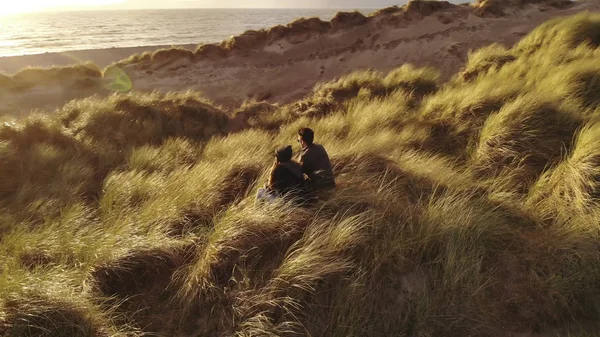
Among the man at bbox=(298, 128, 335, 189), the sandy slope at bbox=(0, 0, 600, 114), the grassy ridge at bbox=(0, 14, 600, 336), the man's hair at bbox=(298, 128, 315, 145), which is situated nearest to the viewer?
the grassy ridge at bbox=(0, 14, 600, 336)

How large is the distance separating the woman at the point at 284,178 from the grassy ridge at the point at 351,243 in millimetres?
347

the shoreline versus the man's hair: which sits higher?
the man's hair

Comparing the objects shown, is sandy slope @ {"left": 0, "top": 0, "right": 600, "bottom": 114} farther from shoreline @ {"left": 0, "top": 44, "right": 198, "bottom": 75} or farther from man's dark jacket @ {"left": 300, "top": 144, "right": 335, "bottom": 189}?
man's dark jacket @ {"left": 300, "top": 144, "right": 335, "bottom": 189}

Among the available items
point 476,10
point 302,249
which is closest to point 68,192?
point 302,249

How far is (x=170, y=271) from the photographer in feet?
10.6

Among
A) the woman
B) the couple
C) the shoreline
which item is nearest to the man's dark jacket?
the couple

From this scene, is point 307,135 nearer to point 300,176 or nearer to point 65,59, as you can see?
point 300,176

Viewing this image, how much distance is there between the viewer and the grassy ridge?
8.74 ft

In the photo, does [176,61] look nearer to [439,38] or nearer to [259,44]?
[259,44]

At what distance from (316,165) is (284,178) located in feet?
1.44

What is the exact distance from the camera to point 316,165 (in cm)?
446

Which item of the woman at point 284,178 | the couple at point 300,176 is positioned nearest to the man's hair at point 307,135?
the couple at point 300,176

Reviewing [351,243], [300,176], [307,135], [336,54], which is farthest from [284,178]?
[336,54]

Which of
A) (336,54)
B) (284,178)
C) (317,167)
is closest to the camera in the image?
(284,178)
